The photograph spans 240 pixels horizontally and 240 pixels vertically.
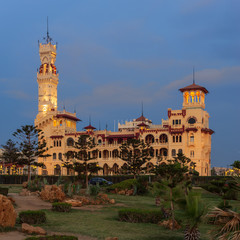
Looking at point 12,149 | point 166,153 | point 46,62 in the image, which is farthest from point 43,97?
point 166,153

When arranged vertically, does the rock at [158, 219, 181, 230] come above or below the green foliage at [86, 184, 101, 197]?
below

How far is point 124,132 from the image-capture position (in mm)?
94250

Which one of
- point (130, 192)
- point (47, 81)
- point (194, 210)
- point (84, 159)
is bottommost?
point (130, 192)

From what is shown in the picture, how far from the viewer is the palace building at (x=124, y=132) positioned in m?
83.7

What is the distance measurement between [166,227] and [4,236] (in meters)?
8.47

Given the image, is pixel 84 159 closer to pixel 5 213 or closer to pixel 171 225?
pixel 171 225

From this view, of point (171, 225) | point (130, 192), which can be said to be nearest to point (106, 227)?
point (171, 225)

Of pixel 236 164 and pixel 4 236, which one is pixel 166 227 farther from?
Result: pixel 4 236

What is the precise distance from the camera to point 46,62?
355ft

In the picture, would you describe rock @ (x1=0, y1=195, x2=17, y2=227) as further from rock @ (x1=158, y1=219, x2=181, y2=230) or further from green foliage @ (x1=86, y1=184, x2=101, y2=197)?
green foliage @ (x1=86, y1=184, x2=101, y2=197)

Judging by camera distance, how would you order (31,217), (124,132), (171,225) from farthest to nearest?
1. (124,132)
2. (31,217)
3. (171,225)

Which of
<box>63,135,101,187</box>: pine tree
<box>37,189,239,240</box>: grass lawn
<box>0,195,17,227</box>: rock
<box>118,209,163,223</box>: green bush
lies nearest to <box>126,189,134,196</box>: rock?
<box>63,135,101,187</box>: pine tree

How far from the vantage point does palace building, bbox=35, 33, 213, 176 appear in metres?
83.7

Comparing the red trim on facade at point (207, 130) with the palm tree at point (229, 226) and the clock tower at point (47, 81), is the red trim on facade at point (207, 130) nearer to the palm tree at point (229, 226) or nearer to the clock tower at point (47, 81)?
the clock tower at point (47, 81)
